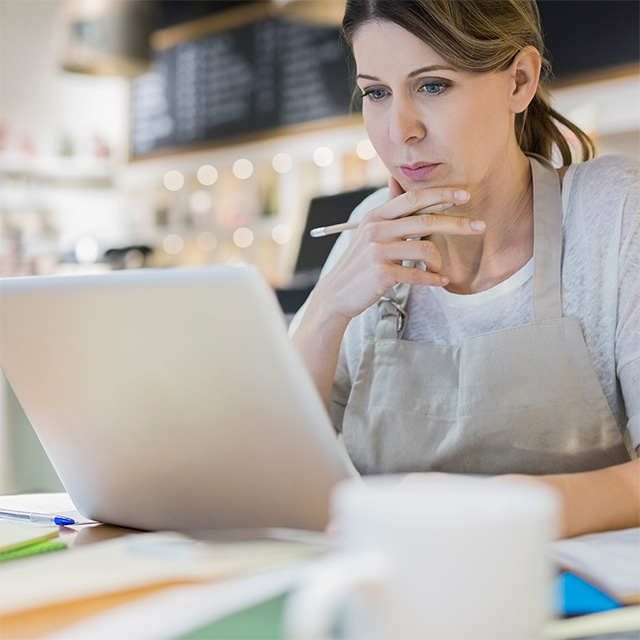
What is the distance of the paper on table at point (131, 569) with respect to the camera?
48 cm

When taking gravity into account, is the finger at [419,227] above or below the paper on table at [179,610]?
above

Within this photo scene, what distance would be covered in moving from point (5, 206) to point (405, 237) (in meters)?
4.37

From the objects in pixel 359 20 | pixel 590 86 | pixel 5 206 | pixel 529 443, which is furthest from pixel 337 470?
pixel 5 206

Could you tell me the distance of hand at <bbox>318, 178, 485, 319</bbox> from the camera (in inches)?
45.0

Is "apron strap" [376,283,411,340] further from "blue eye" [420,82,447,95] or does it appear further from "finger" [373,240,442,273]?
"blue eye" [420,82,447,95]

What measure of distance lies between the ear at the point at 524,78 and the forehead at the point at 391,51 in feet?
0.52

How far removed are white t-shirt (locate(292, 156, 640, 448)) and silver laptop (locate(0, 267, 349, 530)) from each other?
530 mm

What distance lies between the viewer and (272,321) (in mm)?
600

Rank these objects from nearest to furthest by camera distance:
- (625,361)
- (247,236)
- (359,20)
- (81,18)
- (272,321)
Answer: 1. (272,321)
2. (625,361)
3. (359,20)
4. (81,18)
5. (247,236)

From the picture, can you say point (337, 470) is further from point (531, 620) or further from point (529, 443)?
point (529, 443)

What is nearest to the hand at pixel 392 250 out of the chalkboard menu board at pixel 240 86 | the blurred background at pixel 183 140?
the blurred background at pixel 183 140

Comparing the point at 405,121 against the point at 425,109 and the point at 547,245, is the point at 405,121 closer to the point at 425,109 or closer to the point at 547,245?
the point at 425,109

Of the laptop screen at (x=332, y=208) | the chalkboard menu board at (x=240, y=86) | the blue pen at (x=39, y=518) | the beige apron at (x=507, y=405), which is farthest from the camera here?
the chalkboard menu board at (x=240, y=86)

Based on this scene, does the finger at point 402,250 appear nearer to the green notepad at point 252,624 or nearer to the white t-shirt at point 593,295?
the white t-shirt at point 593,295
